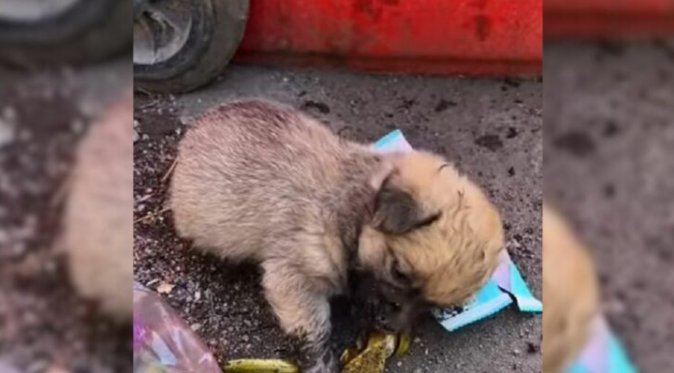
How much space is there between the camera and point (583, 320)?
1.94 ft

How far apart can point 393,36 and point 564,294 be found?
550 mm

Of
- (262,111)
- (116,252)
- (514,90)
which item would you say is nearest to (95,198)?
(116,252)

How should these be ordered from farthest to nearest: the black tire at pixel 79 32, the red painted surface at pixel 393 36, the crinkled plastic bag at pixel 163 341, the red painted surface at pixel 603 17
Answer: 1. the red painted surface at pixel 393 36
2. the crinkled plastic bag at pixel 163 341
3. the black tire at pixel 79 32
4. the red painted surface at pixel 603 17

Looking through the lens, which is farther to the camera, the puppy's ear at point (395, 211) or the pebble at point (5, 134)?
the puppy's ear at point (395, 211)

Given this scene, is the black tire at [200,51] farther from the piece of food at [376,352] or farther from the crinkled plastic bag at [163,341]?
the piece of food at [376,352]

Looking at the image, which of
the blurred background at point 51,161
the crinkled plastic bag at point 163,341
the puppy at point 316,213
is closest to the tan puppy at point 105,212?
the blurred background at point 51,161

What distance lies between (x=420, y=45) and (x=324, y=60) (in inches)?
3.9

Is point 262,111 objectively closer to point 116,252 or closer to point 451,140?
point 451,140

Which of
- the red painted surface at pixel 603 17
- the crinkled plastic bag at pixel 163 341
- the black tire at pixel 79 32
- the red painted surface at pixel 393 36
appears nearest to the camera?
the red painted surface at pixel 603 17

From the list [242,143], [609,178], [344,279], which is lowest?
[344,279]

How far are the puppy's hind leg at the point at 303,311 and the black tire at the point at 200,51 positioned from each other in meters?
0.20

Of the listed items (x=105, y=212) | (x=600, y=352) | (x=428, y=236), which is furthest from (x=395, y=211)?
(x=600, y=352)

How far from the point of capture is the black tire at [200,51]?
1.00m

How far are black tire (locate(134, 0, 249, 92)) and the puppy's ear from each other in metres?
0.20
